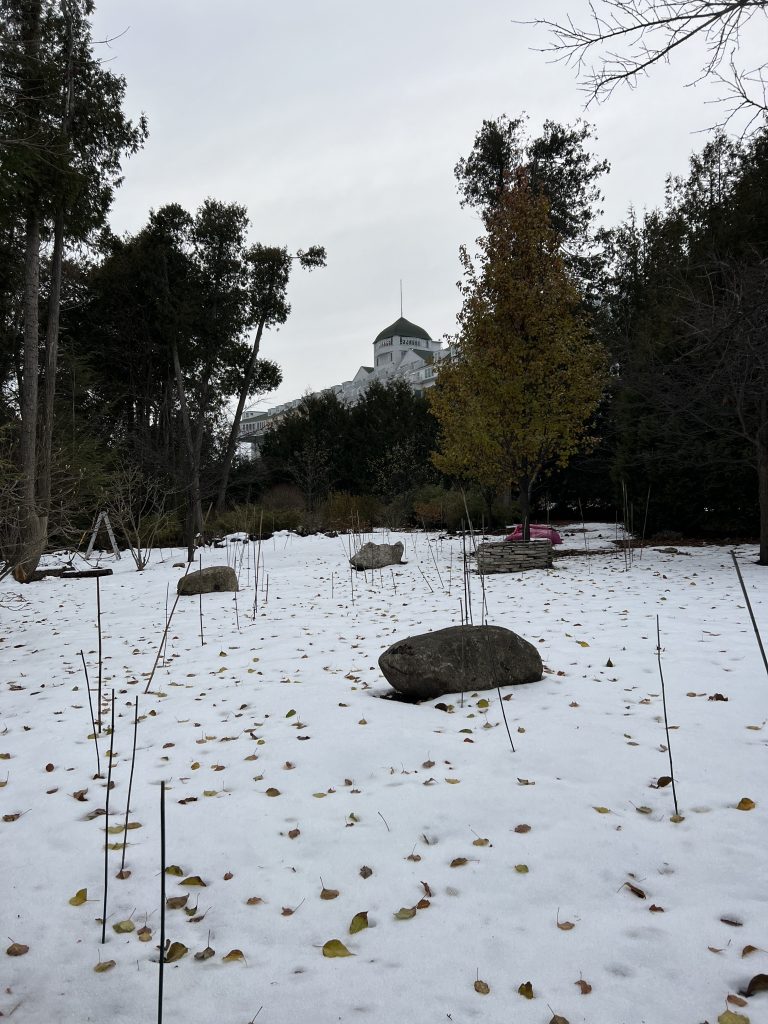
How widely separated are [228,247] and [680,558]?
51.6 feet

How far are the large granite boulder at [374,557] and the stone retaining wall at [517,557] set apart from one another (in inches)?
64.7

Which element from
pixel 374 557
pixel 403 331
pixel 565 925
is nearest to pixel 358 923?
pixel 565 925

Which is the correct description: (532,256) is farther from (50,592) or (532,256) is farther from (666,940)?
(666,940)

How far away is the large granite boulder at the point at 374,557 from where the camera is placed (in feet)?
34.5

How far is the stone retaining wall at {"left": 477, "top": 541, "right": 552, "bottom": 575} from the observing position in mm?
9898

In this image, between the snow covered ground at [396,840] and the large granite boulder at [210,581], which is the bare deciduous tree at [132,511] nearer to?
the large granite boulder at [210,581]

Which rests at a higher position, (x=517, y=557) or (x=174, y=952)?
(x=517, y=557)

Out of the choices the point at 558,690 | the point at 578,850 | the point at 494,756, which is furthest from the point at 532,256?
the point at 578,850

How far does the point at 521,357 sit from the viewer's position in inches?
398

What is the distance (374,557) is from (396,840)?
8118mm

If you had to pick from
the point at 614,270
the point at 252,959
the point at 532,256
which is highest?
the point at 614,270

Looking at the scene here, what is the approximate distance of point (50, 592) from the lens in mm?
9547

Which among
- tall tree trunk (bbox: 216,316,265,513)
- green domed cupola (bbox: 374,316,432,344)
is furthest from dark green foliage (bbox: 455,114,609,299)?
green domed cupola (bbox: 374,316,432,344)

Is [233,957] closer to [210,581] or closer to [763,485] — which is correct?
[210,581]
